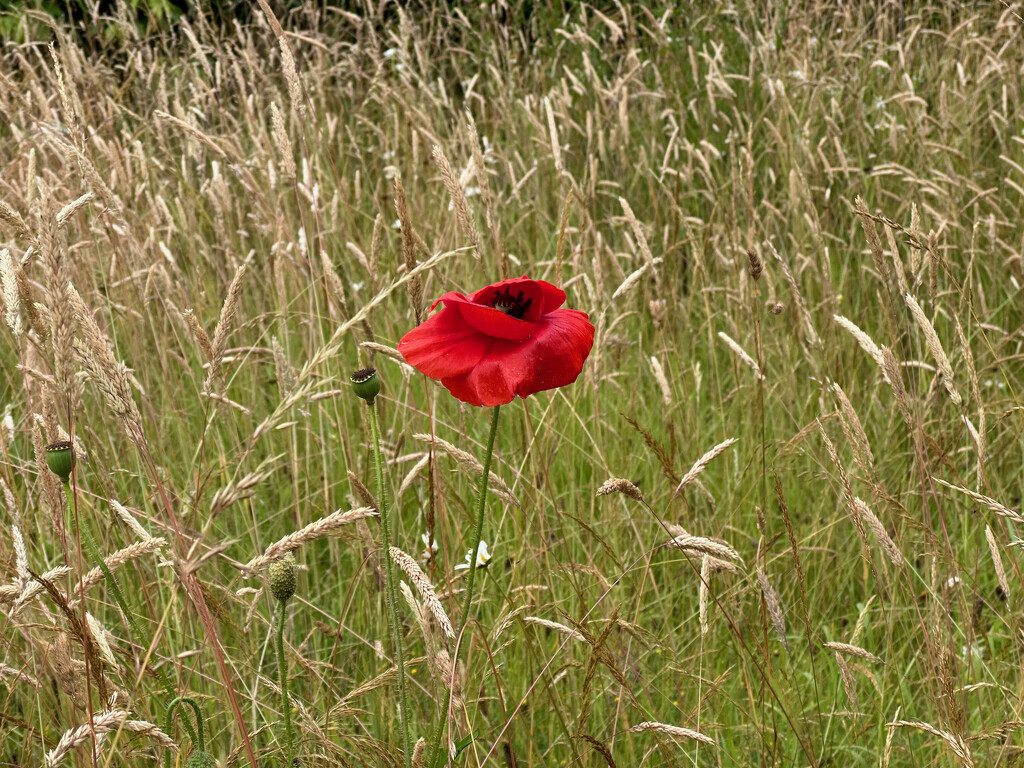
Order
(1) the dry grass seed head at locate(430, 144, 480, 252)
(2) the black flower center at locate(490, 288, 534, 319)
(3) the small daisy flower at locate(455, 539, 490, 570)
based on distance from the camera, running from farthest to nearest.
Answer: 1. (3) the small daisy flower at locate(455, 539, 490, 570)
2. (1) the dry grass seed head at locate(430, 144, 480, 252)
3. (2) the black flower center at locate(490, 288, 534, 319)

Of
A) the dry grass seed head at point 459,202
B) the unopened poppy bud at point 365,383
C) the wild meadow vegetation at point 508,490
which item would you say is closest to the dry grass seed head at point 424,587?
the wild meadow vegetation at point 508,490

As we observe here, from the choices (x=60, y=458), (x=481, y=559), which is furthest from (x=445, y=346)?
(x=481, y=559)

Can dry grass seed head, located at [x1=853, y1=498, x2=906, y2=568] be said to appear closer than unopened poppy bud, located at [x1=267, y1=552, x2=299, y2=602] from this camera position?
No

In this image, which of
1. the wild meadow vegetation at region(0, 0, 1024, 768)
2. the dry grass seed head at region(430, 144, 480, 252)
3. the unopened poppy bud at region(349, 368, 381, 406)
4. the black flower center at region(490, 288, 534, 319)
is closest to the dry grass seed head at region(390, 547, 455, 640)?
the wild meadow vegetation at region(0, 0, 1024, 768)

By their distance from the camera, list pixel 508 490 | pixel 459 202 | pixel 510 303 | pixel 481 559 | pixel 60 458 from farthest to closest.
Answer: pixel 481 559 → pixel 459 202 → pixel 508 490 → pixel 510 303 → pixel 60 458

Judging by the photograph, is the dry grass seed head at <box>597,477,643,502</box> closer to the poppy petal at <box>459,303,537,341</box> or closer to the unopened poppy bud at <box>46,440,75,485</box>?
the poppy petal at <box>459,303,537,341</box>

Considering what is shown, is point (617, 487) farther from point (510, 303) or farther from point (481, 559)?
point (481, 559)

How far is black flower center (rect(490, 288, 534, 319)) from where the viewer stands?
36.8 inches

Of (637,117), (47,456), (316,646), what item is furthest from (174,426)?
(637,117)

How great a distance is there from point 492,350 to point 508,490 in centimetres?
24

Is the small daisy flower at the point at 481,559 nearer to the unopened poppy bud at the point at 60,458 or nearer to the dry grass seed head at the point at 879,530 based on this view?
the dry grass seed head at the point at 879,530

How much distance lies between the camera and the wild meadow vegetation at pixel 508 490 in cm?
100

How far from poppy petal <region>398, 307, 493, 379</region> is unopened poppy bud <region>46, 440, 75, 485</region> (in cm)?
32

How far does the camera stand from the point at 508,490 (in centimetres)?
107
